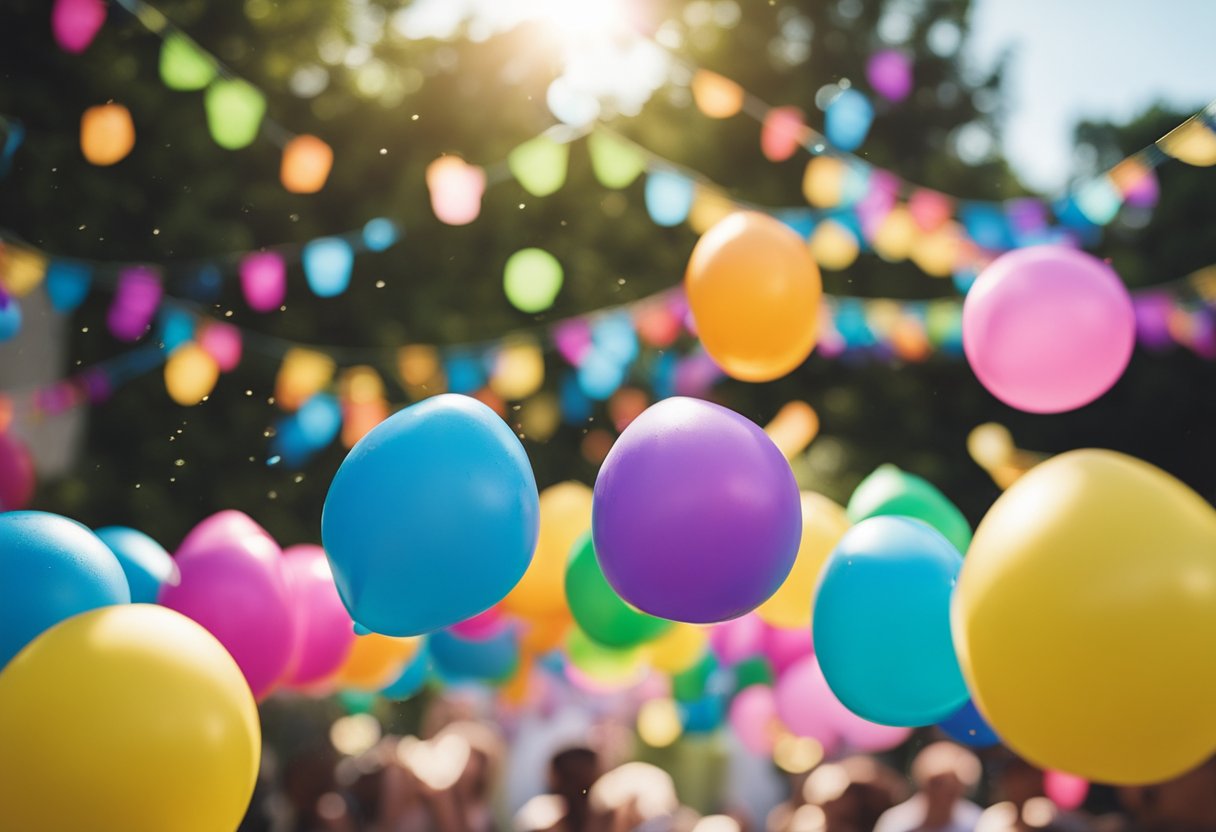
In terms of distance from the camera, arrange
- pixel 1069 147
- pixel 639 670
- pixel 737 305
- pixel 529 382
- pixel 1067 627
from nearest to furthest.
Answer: pixel 1067 627, pixel 737 305, pixel 639 670, pixel 529 382, pixel 1069 147

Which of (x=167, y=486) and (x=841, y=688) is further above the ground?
(x=841, y=688)

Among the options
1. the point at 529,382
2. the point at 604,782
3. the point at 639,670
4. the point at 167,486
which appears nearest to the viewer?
the point at 604,782

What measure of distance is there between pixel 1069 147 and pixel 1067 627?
9.03 m

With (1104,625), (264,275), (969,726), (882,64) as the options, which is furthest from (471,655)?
(882,64)

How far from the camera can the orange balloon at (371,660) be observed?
119 inches

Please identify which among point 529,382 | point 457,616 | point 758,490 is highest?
point 758,490

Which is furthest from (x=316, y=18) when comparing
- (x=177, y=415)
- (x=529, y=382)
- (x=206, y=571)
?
(x=206, y=571)

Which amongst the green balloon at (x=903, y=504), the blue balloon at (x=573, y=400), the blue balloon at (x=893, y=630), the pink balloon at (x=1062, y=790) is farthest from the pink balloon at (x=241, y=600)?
the blue balloon at (x=573, y=400)

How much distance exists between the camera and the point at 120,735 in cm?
149

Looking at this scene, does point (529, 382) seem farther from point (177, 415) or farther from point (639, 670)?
point (177, 415)

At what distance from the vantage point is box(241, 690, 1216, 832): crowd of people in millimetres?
3215

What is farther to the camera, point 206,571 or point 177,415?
point 177,415

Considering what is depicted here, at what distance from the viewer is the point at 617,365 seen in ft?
15.2

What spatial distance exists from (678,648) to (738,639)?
1.30 feet
